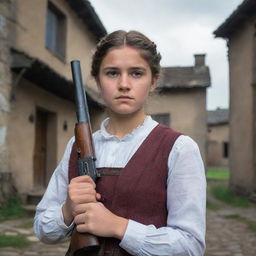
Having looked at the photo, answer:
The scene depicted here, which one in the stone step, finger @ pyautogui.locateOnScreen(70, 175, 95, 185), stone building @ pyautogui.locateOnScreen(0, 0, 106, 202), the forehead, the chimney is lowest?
the stone step

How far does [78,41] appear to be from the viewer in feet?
38.3

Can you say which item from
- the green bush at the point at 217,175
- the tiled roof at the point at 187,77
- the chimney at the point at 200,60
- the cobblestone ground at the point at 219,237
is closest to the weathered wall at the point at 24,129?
the cobblestone ground at the point at 219,237

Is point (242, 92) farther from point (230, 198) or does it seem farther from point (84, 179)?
point (84, 179)

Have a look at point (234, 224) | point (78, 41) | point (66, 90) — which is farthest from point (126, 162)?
point (78, 41)

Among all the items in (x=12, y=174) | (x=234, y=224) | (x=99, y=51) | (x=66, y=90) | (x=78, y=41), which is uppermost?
(x=78, y=41)

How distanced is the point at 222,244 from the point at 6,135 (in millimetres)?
4198

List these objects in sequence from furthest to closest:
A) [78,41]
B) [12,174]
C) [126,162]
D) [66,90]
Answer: [78,41]
[66,90]
[12,174]
[126,162]

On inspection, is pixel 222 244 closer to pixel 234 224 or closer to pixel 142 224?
pixel 234 224

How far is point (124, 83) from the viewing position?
4.75 feet

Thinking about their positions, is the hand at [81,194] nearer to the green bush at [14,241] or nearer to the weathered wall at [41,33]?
the green bush at [14,241]

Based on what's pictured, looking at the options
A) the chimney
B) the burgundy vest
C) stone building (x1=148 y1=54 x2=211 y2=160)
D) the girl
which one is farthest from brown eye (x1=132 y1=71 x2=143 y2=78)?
the chimney

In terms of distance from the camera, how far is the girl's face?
4.80ft

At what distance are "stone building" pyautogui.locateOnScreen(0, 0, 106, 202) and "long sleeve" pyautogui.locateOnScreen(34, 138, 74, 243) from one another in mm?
5308

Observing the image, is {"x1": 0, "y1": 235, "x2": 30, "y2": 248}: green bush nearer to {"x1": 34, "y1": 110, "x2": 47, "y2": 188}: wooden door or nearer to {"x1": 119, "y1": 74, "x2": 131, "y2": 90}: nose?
{"x1": 119, "y1": 74, "x2": 131, "y2": 90}: nose
